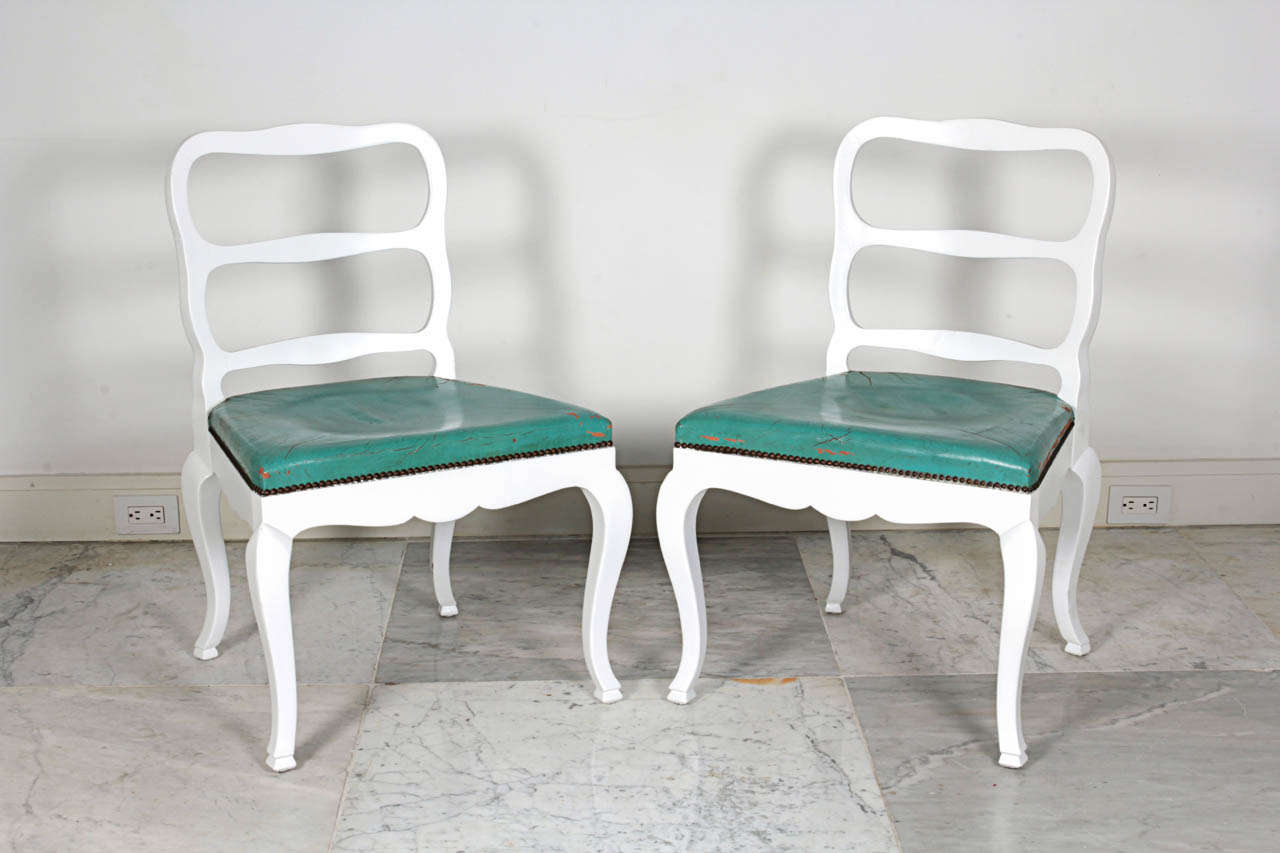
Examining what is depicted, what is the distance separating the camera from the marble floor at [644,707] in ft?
5.61

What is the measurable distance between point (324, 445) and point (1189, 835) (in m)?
1.17

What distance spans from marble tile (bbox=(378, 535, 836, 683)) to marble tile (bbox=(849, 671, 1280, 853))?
0.21 m

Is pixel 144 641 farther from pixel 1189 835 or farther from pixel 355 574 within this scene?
pixel 1189 835

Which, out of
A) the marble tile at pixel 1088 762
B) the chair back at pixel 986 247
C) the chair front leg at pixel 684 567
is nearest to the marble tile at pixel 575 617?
the chair front leg at pixel 684 567

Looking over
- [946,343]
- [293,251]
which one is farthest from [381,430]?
[946,343]

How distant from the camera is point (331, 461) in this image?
176cm

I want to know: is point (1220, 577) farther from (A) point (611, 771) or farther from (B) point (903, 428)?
(A) point (611, 771)

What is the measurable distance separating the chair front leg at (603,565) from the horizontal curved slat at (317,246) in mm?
524

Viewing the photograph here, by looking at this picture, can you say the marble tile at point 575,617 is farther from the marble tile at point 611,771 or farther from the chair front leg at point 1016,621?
the chair front leg at point 1016,621

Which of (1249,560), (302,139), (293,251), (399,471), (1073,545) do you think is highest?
(302,139)

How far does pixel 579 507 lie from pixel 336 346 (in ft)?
2.32

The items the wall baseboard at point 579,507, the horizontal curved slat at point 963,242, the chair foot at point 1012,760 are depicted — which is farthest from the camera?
the wall baseboard at point 579,507

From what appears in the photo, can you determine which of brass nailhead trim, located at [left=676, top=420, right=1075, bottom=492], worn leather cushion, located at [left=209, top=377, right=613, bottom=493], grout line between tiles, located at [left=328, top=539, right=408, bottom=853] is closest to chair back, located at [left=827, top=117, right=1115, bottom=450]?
brass nailhead trim, located at [left=676, top=420, right=1075, bottom=492]

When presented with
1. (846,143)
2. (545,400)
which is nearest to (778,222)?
(846,143)
